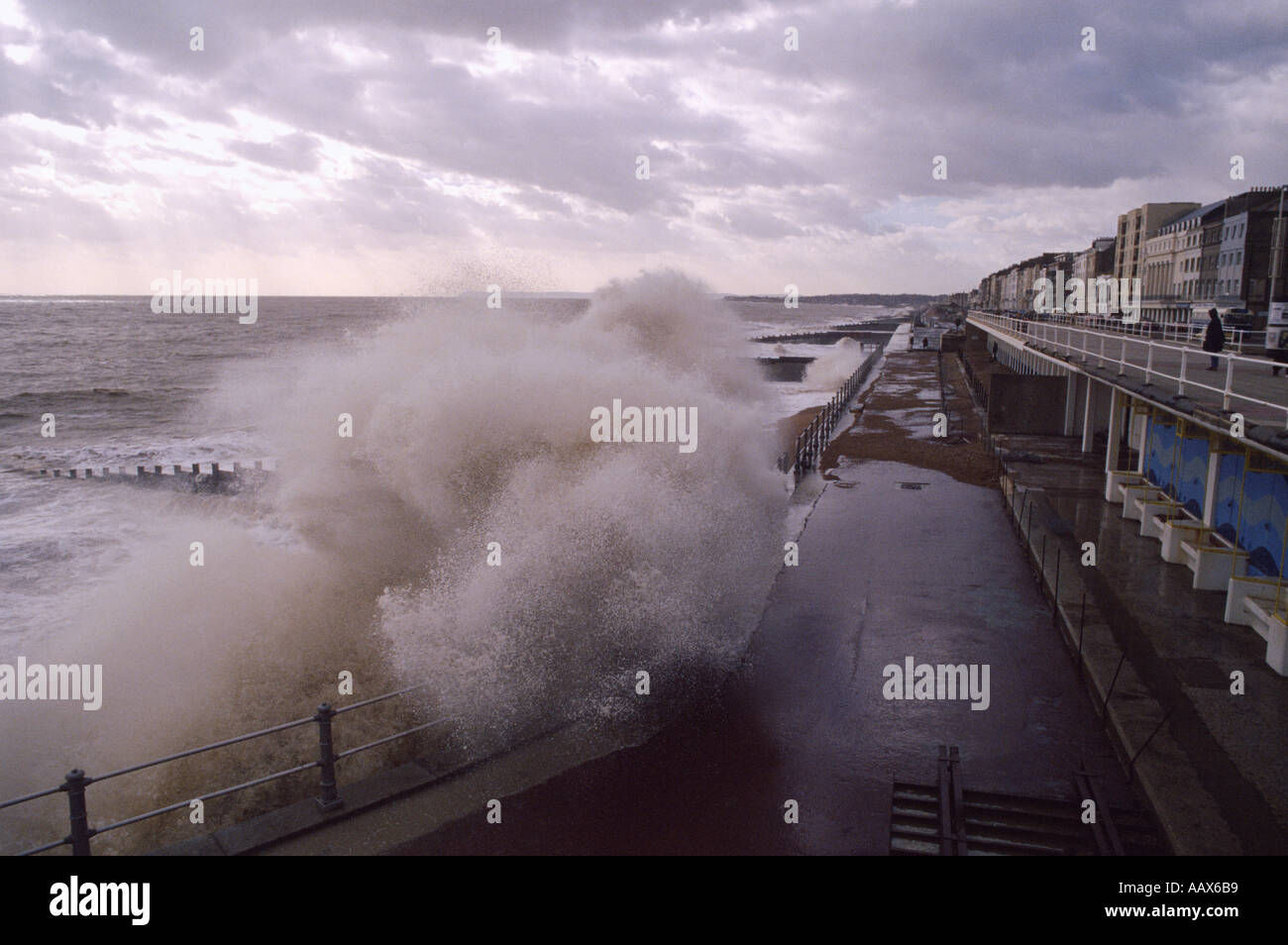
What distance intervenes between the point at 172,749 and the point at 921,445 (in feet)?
69.5

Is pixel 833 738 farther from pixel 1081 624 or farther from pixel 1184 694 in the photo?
pixel 1081 624

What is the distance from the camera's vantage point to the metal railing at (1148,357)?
412 inches

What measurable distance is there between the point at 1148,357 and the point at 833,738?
11156 millimetres

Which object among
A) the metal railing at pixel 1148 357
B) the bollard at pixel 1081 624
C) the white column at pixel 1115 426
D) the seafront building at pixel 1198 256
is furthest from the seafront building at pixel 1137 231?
the bollard at pixel 1081 624

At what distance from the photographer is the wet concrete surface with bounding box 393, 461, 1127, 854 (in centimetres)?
627

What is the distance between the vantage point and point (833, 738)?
7.82m

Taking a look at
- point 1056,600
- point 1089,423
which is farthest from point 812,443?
point 1056,600

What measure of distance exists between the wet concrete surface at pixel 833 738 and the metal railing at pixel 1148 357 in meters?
3.50

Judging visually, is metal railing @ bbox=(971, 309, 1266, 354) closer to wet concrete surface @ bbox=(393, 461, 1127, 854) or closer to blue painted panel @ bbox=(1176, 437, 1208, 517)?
blue painted panel @ bbox=(1176, 437, 1208, 517)

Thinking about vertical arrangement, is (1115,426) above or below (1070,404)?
below

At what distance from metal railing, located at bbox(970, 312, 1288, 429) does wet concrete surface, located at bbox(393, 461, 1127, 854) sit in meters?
3.50

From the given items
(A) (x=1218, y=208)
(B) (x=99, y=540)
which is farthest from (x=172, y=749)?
(A) (x=1218, y=208)

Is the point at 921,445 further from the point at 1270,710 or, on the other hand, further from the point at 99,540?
the point at 99,540

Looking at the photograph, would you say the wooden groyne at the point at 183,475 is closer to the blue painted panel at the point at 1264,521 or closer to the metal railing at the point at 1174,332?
the blue painted panel at the point at 1264,521
